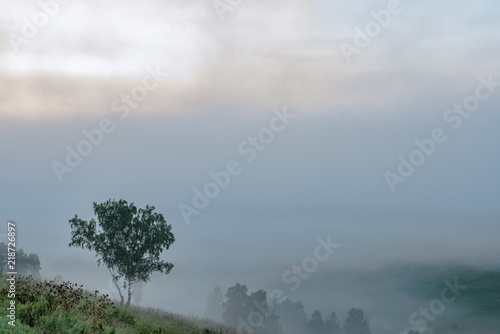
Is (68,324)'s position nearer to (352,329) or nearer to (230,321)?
(230,321)

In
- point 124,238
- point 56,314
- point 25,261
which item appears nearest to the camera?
point 56,314


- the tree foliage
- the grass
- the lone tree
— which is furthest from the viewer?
the tree foliage

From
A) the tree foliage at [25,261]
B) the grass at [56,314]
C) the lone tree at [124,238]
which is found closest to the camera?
the grass at [56,314]

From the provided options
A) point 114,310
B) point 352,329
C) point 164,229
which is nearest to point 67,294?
point 114,310

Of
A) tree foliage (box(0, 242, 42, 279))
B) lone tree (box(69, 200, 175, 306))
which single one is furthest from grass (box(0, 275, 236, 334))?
tree foliage (box(0, 242, 42, 279))

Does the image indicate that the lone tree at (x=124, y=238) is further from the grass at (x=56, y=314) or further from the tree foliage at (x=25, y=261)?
the tree foliage at (x=25, y=261)

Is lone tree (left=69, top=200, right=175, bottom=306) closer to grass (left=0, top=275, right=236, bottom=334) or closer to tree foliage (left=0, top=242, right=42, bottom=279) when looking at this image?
grass (left=0, top=275, right=236, bottom=334)

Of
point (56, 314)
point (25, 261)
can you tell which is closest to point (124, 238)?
point (56, 314)

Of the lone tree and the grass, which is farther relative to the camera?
the lone tree

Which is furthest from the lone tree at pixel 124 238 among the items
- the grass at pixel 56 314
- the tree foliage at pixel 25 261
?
the tree foliage at pixel 25 261

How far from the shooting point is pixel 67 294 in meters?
21.2

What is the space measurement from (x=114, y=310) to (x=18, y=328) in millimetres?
8697

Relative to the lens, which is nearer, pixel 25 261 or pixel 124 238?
pixel 124 238

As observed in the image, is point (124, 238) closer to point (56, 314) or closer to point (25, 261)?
point (56, 314)
